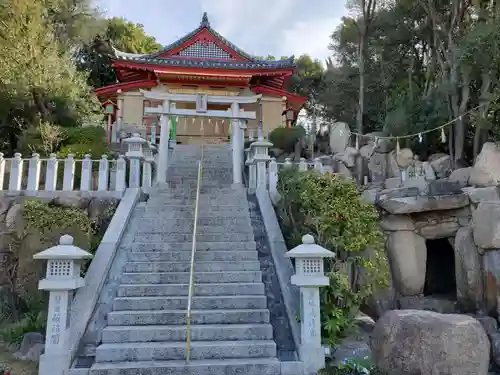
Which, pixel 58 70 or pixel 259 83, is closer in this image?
pixel 58 70

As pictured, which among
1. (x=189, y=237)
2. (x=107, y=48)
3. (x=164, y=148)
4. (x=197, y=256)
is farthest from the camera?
(x=107, y=48)

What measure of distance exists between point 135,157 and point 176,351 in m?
4.70

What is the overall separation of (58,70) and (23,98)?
1617 millimetres

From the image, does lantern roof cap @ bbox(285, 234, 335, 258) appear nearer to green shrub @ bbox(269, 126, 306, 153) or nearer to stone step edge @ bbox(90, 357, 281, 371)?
stone step edge @ bbox(90, 357, 281, 371)

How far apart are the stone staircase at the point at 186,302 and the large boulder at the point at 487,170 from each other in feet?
16.5

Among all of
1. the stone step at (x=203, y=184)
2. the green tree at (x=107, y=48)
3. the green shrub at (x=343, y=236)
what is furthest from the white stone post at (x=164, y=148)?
the green tree at (x=107, y=48)

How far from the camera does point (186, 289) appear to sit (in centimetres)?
526

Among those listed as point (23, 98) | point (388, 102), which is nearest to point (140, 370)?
point (23, 98)

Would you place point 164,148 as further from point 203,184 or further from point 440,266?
point 440,266

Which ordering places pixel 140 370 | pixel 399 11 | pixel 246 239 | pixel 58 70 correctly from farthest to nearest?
pixel 399 11 → pixel 58 70 → pixel 246 239 → pixel 140 370

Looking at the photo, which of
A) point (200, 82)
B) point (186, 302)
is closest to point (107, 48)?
point (200, 82)

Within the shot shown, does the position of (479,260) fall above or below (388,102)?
below

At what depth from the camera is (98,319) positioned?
4770mm

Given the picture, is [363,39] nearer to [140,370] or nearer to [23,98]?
[23,98]
